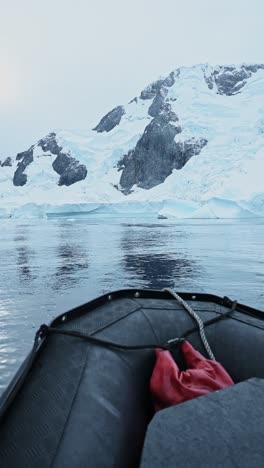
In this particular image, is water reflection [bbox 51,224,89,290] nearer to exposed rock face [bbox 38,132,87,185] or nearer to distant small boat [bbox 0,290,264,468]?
distant small boat [bbox 0,290,264,468]

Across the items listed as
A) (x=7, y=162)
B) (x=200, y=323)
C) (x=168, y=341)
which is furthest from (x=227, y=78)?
(x=168, y=341)

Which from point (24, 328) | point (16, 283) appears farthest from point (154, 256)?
point (24, 328)

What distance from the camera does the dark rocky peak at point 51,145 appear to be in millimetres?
91312

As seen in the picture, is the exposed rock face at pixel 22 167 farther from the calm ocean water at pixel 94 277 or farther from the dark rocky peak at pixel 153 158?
the calm ocean water at pixel 94 277

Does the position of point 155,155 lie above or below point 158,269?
above

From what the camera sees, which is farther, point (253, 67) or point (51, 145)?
point (51, 145)

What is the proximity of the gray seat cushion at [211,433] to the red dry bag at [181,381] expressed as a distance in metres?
0.21

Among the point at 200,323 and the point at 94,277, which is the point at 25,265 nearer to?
the point at 94,277

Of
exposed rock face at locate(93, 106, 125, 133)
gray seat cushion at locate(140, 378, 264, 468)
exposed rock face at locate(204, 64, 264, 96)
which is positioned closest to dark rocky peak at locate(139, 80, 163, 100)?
exposed rock face at locate(93, 106, 125, 133)

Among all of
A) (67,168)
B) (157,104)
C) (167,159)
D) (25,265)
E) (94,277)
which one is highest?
(157,104)

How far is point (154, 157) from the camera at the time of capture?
248 ft

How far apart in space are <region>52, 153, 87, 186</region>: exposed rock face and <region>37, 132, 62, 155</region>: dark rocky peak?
4.40 m

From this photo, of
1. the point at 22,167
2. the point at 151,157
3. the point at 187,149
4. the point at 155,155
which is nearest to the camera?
the point at 187,149

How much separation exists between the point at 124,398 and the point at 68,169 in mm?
84528
